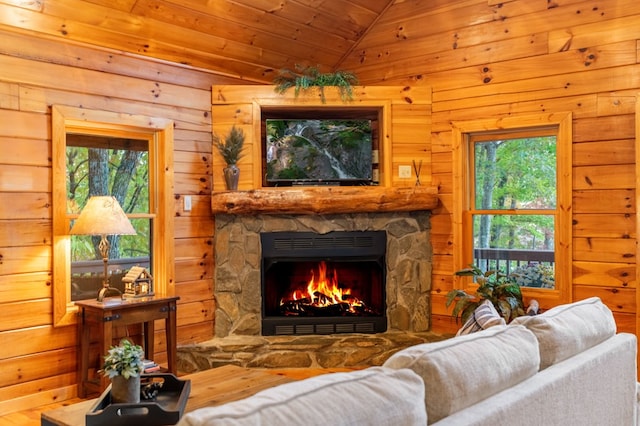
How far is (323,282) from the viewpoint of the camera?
5.19 meters

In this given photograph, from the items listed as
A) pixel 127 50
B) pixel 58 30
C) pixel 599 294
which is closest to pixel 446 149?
pixel 599 294

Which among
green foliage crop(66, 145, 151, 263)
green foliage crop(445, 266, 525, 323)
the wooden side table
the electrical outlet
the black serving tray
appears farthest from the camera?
the electrical outlet

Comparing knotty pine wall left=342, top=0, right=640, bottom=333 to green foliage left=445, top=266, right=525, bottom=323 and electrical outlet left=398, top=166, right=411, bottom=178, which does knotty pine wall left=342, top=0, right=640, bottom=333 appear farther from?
green foliage left=445, top=266, right=525, bottom=323

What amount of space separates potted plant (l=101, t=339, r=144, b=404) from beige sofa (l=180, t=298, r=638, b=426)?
45.2 inches

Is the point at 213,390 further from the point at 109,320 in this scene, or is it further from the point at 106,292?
the point at 106,292

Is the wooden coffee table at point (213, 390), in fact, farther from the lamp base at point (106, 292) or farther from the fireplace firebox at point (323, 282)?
the fireplace firebox at point (323, 282)

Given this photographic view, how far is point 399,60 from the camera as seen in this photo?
5305mm

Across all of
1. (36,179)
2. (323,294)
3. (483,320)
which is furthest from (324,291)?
(483,320)

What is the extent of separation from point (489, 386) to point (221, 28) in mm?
3826

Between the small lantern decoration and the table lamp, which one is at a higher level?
the table lamp

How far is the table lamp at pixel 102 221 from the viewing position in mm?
3855

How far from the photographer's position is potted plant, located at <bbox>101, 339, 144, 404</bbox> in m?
2.33

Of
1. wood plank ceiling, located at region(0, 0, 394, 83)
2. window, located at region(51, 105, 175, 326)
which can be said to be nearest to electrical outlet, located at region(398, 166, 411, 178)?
wood plank ceiling, located at region(0, 0, 394, 83)

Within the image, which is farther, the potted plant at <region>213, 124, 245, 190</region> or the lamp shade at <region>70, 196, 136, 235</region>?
the potted plant at <region>213, 124, 245, 190</region>
